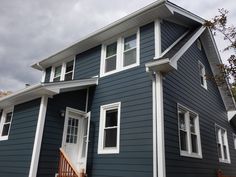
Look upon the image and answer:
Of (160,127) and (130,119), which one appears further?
(130,119)

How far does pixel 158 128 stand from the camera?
18.1ft

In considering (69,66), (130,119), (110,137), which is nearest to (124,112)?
(130,119)

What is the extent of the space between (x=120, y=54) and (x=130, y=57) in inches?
19.9

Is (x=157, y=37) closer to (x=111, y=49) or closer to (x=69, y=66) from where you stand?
(x=111, y=49)

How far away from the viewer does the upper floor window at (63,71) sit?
9688mm

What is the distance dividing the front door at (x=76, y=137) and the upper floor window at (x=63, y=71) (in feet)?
8.29

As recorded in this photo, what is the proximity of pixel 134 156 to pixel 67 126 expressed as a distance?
261 centimetres

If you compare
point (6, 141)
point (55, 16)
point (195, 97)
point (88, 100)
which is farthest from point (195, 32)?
point (6, 141)

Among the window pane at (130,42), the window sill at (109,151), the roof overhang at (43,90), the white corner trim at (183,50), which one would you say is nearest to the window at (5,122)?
the roof overhang at (43,90)

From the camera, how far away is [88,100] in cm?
790

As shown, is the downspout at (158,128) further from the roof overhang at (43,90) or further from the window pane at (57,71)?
the window pane at (57,71)

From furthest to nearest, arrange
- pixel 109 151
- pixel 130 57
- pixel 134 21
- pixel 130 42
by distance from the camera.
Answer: pixel 130 42, pixel 130 57, pixel 134 21, pixel 109 151

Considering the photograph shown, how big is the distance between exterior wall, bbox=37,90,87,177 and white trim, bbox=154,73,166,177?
312 centimetres

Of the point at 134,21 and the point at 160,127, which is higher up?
the point at 134,21
